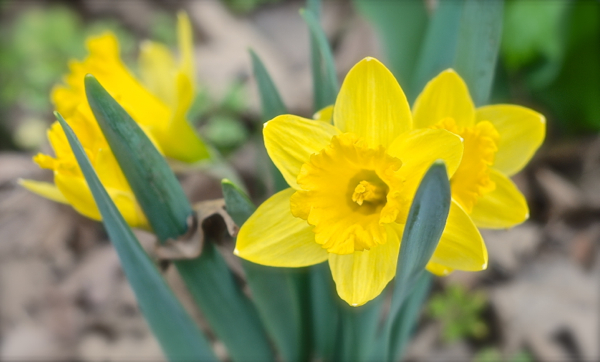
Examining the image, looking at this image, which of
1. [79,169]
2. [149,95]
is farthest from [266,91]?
[79,169]

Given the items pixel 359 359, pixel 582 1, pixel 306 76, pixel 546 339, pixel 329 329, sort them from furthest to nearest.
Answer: pixel 306 76 → pixel 582 1 → pixel 546 339 → pixel 329 329 → pixel 359 359

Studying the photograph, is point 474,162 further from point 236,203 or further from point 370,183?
point 236,203

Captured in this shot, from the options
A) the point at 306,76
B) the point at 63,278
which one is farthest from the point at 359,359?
the point at 306,76

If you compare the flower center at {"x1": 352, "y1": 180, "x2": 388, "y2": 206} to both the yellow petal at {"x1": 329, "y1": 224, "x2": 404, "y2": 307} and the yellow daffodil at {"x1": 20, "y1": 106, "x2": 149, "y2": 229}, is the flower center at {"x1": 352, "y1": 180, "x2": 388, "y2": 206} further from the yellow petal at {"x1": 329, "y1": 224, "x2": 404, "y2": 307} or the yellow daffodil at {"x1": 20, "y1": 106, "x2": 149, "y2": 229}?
the yellow daffodil at {"x1": 20, "y1": 106, "x2": 149, "y2": 229}

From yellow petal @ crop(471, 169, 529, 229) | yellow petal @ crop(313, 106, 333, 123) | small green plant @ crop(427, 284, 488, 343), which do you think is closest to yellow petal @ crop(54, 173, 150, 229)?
yellow petal @ crop(313, 106, 333, 123)

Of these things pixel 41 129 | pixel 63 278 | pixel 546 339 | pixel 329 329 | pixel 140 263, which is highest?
pixel 140 263

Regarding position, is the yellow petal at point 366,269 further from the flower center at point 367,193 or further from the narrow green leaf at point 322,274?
the narrow green leaf at point 322,274

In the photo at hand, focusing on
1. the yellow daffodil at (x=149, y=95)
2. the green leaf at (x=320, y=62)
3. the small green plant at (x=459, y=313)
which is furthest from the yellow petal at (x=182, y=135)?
the small green plant at (x=459, y=313)

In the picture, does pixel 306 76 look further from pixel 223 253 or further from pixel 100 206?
pixel 100 206
